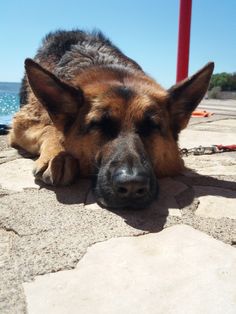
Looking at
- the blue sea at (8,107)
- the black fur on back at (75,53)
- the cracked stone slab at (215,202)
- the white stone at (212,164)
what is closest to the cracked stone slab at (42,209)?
the cracked stone slab at (215,202)

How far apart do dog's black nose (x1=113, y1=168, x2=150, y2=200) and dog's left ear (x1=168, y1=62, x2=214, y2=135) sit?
3.75ft

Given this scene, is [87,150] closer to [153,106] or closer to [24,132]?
[153,106]

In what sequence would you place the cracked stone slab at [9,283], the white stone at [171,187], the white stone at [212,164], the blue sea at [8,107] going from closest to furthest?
the cracked stone slab at [9,283] < the white stone at [171,187] < the white stone at [212,164] < the blue sea at [8,107]

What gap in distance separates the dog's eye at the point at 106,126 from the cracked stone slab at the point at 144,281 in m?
1.02

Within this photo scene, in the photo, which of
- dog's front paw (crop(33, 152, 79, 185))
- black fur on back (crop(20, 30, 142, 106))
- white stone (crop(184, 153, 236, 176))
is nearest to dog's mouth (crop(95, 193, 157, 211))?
dog's front paw (crop(33, 152, 79, 185))

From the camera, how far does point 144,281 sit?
1.62 metres

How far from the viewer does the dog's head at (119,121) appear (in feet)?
8.17

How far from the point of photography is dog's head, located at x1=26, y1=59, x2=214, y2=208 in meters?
2.49

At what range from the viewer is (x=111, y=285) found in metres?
1.58

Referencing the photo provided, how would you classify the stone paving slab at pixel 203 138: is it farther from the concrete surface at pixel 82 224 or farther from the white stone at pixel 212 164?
the concrete surface at pixel 82 224

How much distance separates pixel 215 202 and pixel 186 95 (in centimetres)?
110

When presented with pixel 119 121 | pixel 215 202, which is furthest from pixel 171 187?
pixel 119 121

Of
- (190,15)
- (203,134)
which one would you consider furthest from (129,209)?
(190,15)

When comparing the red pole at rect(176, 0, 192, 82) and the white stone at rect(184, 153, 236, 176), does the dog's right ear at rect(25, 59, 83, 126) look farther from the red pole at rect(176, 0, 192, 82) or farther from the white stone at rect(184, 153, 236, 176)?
the red pole at rect(176, 0, 192, 82)
